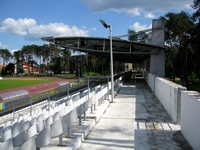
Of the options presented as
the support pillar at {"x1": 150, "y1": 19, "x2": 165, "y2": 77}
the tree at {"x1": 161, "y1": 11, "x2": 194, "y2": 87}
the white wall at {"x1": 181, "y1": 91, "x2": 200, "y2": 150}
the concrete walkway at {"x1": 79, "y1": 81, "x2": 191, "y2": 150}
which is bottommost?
the concrete walkway at {"x1": 79, "y1": 81, "x2": 191, "y2": 150}

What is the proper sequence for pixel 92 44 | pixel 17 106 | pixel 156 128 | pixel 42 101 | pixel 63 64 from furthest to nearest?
pixel 63 64 → pixel 92 44 → pixel 42 101 → pixel 17 106 → pixel 156 128

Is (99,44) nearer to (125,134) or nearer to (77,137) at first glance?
(125,134)

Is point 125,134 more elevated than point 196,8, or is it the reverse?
point 196,8

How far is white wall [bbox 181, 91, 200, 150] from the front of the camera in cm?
737

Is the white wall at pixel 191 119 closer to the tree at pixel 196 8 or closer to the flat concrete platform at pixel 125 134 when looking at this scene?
the flat concrete platform at pixel 125 134

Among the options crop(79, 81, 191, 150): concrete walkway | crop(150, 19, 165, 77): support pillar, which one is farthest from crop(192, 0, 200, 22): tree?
crop(79, 81, 191, 150): concrete walkway

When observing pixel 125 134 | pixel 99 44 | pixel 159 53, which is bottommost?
pixel 125 134

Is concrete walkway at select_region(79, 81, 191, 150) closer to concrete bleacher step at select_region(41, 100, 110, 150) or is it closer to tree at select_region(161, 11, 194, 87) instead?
concrete bleacher step at select_region(41, 100, 110, 150)

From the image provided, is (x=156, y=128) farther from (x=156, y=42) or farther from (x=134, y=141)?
(x=156, y=42)

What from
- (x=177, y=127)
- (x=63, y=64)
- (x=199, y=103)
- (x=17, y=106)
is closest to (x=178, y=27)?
(x=17, y=106)

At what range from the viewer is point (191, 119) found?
8164 mm

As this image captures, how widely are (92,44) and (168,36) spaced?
14.3 metres

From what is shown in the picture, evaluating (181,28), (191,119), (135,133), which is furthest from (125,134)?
(181,28)

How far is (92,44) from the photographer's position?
4531 cm
